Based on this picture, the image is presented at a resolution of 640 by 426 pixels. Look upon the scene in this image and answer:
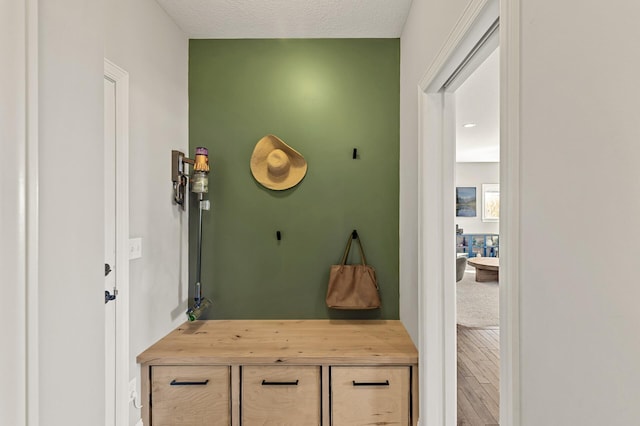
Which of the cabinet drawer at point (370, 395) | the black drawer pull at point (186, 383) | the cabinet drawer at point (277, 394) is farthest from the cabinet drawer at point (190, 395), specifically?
the cabinet drawer at point (370, 395)

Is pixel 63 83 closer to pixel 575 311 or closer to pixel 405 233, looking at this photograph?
pixel 575 311

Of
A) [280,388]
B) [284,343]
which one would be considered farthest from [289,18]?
[280,388]

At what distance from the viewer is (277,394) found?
1854 mm

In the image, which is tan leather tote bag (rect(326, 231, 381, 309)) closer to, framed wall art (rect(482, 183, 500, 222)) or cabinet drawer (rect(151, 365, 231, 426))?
cabinet drawer (rect(151, 365, 231, 426))

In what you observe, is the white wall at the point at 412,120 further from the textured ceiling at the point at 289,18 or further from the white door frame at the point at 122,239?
the white door frame at the point at 122,239

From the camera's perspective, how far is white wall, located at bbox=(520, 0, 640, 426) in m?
0.55

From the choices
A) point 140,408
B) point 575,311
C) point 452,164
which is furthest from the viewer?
point 140,408

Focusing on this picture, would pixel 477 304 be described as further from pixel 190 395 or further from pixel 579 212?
pixel 579 212

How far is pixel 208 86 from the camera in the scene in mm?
2424

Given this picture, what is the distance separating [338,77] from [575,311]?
2.13 metres

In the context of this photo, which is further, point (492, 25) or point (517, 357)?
point (492, 25)

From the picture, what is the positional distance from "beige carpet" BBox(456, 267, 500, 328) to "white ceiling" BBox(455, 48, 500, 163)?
185 centimetres

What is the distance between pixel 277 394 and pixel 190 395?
18.8 inches

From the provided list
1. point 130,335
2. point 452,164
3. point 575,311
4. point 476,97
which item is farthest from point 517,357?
point 476,97
